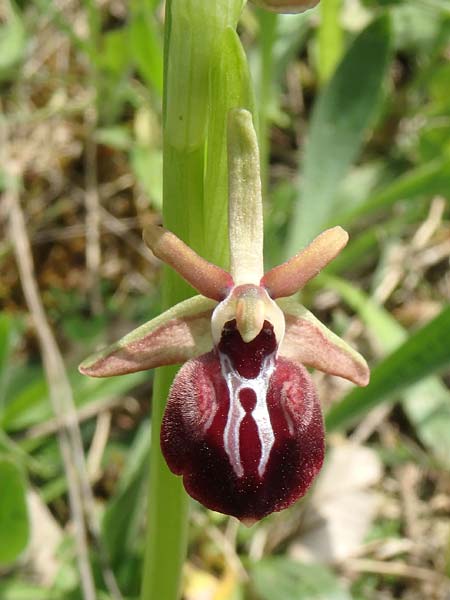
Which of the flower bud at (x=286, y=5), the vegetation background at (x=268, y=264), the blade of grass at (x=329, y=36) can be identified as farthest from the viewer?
the blade of grass at (x=329, y=36)

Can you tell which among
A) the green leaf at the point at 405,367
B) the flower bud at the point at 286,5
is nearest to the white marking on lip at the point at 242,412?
the flower bud at the point at 286,5

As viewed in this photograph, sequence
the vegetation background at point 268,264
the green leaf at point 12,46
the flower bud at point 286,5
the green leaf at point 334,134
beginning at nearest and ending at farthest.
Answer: the flower bud at point 286,5, the vegetation background at point 268,264, the green leaf at point 334,134, the green leaf at point 12,46

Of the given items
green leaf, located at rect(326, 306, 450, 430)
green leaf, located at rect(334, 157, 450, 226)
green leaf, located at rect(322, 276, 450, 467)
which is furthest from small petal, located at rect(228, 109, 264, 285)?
green leaf, located at rect(322, 276, 450, 467)

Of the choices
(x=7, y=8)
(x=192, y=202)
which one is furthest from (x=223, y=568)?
(x=7, y=8)

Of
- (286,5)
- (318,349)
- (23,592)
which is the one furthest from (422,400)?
(286,5)

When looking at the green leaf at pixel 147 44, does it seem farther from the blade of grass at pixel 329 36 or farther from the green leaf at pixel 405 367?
the green leaf at pixel 405 367

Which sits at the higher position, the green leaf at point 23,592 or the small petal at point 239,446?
the small petal at point 239,446

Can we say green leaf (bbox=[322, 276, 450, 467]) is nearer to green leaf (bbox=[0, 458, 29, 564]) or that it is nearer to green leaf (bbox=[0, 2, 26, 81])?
green leaf (bbox=[0, 458, 29, 564])
